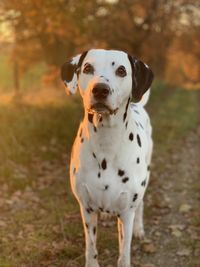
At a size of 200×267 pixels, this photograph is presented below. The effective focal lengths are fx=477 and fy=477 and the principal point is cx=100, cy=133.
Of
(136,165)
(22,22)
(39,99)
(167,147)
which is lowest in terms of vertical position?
(136,165)

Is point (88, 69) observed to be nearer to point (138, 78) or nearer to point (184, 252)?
point (138, 78)

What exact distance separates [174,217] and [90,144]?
106 inches

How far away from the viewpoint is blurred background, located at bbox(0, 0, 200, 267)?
227 inches

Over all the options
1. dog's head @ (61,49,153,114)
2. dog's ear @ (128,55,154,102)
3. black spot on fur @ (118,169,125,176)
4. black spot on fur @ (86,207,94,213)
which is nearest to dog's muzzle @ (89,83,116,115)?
dog's head @ (61,49,153,114)

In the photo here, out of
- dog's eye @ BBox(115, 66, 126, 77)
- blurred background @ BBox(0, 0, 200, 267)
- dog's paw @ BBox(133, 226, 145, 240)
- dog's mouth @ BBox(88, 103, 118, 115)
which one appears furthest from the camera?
dog's paw @ BBox(133, 226, 145, 240)

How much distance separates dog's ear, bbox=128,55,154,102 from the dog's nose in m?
0.54

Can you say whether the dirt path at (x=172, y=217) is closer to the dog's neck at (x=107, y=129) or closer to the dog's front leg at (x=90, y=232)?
the dog's front leg at (x=90, y=232)

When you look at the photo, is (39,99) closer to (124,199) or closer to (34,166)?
Answer: (34,166)

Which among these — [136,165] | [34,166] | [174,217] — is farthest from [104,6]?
[136,165]

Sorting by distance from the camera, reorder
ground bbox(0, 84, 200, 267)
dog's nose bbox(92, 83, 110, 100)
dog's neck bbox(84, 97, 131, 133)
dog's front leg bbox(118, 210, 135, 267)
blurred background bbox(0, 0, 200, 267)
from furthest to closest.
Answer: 1. blurred background bbox(0, 0, 200, 267)
2. ground bbox(0, 84, 200, 267)
3. dog's front leg bbox(118, 210, 135, 267)
4. dog's neck bbox(84, 97, 131, 133)
5. dog's nose bbox(92, 83, 110, 100)

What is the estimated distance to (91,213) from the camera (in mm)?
4895

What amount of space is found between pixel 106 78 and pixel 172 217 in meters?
3.34

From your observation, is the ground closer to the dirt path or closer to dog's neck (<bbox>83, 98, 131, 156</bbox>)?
the dirt path

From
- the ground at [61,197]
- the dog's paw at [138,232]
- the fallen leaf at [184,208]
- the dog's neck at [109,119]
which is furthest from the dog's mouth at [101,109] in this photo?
the fallen leaf at [184,208]
